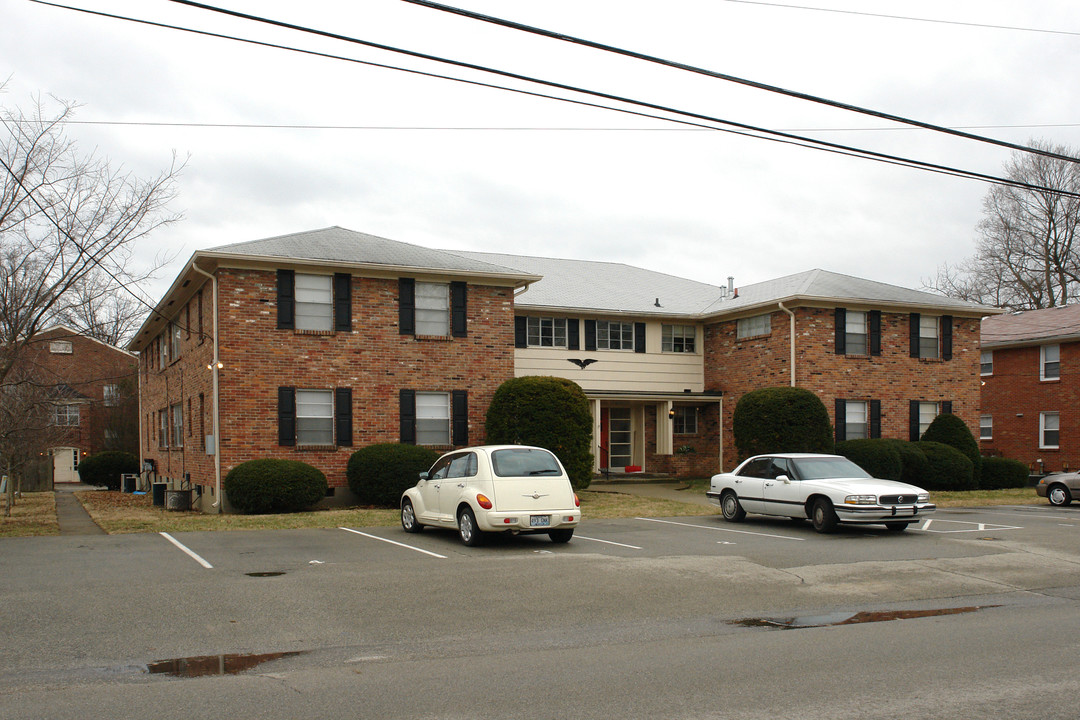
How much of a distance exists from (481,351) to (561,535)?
1017 cm

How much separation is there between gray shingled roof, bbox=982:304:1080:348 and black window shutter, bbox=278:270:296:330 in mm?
26508

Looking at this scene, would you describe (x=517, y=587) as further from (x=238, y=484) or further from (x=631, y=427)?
(x=631, y=427)

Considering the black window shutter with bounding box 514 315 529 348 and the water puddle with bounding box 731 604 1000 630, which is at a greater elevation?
the black window shutter with bounding box 514 315 529 348

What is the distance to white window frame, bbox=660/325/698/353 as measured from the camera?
31.0 meters

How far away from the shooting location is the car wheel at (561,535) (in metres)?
14.7

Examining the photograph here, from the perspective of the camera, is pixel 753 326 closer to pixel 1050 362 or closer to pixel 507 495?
pixel 1050 362

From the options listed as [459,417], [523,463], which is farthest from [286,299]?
[523,463]

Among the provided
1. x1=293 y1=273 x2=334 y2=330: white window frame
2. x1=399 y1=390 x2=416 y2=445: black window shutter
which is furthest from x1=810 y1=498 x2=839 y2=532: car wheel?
x1=293 y1=273 x2=334 y2=330: white window frame

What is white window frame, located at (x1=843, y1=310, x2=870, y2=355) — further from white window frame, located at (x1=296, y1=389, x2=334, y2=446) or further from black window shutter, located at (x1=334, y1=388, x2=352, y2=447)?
white window frame, located at (x1=296, y1=389, x2=334, y2=446)

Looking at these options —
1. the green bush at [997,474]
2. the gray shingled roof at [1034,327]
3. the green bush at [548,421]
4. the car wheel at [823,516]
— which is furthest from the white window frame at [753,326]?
the car wheel at [823,516]

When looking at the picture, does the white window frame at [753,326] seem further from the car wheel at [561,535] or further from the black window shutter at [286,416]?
the car wheel at [561,535]

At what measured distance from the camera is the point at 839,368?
28156 mm

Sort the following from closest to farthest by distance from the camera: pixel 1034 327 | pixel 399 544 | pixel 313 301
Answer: pixel 399 544 < pixel 313 301 < pixel 1034 327

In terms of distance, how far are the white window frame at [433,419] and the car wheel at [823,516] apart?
10371 mm
